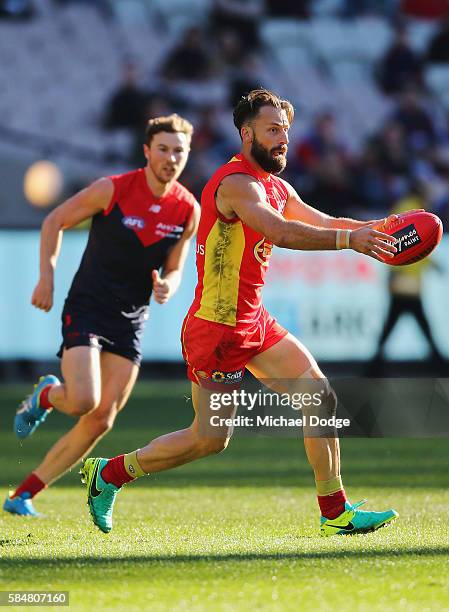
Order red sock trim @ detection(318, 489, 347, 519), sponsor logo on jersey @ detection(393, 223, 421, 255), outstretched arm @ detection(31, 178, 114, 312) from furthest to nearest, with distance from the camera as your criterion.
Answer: outstretched arm @ detection(31, 178, 114, 312) < red sock trim @ detection(318, 489, 347, 519) < sponsor logo on jersey @ detection(393, 223, 421, 255)

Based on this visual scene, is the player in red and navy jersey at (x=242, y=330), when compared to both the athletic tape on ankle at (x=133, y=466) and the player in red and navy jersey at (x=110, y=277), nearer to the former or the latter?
the athletic tape on ankle at (x=133, y=466)

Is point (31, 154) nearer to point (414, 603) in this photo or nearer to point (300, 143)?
point (300, 143)

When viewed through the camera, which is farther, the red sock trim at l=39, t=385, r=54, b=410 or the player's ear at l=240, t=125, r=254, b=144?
the red sock trim at l=39, t=385, r=54, b=410

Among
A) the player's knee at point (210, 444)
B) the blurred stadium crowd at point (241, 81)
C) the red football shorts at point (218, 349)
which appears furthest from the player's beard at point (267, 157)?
the blurred stadium crowd at point (241, 81)

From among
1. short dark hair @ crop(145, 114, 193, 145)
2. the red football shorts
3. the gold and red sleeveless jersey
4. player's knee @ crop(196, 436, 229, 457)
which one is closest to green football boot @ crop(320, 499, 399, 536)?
player's knee @ crop(196, 436, 229, 457)

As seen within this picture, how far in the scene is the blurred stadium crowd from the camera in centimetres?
2098

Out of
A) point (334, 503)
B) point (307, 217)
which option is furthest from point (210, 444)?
point (307, 217)

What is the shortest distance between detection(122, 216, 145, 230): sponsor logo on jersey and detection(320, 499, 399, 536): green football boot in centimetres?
237

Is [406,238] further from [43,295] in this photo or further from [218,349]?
[43,295]

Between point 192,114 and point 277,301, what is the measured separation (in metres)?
5.75

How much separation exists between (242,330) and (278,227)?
0.72 metres

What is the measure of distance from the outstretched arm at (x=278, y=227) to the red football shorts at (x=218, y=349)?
606mm

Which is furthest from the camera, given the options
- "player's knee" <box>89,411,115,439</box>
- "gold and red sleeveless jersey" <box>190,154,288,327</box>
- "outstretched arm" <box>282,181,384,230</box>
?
"player's knee" <box>89,411,115,439</box>

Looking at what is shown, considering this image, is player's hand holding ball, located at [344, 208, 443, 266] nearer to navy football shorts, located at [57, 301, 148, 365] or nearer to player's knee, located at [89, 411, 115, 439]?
navy football shorts, located at [57, 301, 148, 365]
